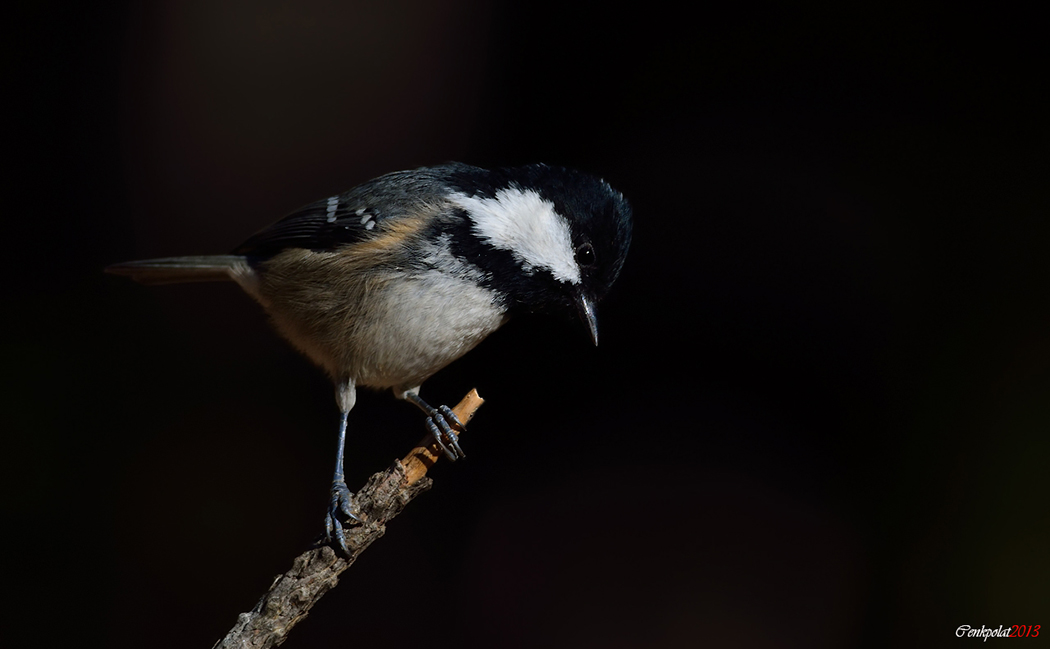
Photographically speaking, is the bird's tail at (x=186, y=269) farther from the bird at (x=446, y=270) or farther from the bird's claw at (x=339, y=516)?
the bird's claw at (x=339, y=516)

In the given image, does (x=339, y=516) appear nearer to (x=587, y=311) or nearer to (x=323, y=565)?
(x=323, y=565)

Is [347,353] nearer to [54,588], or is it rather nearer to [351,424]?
[351,424]

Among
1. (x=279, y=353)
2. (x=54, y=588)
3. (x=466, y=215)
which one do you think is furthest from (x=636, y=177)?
(x=54, y=588)

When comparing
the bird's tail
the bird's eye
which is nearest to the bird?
the bird's eye

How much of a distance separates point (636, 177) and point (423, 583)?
1021 millimetres

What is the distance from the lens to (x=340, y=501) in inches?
37.4

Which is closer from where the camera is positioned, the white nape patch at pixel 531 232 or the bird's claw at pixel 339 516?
the bird's claw at pixel 339 516

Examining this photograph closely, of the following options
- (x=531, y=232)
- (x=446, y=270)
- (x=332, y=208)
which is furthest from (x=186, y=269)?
(x=531, y=232)

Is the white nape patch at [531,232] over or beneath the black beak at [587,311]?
over

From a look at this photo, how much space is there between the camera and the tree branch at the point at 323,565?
81cm

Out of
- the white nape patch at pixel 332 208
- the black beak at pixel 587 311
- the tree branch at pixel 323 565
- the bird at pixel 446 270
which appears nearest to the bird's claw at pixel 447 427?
the bird at pixel 446 270

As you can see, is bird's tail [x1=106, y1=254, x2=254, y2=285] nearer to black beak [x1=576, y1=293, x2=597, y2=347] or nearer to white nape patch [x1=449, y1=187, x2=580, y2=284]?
white nape patch [x1=449, y1=187, x2=580, y2=284]

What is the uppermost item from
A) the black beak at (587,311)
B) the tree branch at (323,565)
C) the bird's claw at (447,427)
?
the black beak at (587,311)

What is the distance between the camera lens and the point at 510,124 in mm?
1481
